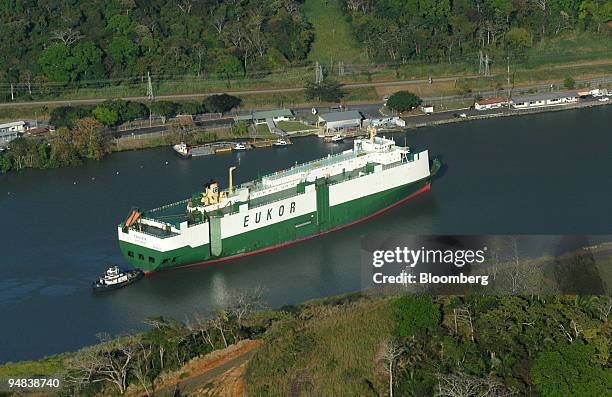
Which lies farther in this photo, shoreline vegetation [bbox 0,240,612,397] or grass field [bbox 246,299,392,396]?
grass field [bbox 246,299,392,396]

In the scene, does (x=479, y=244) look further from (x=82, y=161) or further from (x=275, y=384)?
(x=82, y=161)

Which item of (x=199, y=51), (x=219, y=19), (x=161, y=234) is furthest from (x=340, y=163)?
(x=219, y=19)

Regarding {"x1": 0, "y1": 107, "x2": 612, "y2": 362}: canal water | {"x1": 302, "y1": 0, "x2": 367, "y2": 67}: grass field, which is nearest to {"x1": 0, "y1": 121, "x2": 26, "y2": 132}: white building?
{"x1": 0, "y1": 107, "x2": 612, "y2": 362}: canal water

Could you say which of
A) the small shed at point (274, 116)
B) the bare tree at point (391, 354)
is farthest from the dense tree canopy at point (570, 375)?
the small shed at point (274, 116)

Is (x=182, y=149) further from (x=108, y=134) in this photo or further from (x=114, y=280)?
(x=114, y=280)

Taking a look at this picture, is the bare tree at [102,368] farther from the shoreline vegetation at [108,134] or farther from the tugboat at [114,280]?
the shoreline vegetation at [108,134]

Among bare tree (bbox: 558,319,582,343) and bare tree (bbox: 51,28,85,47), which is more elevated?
bare tree (bbox: 51,28,85,47)

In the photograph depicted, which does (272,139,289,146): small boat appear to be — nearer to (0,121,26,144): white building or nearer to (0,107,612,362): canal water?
(0,107,612,362): canal water
